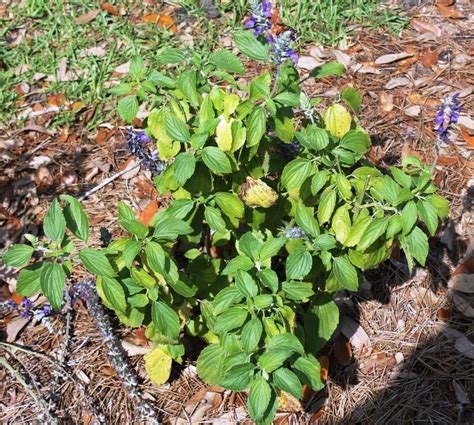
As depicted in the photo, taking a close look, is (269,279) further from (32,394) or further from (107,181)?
(107,181)

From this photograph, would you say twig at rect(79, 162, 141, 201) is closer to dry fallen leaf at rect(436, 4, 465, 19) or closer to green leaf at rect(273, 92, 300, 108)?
green leaf at rect(273, 92, 300, 108)

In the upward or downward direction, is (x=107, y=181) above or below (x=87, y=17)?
below

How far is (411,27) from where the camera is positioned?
12.7 ft

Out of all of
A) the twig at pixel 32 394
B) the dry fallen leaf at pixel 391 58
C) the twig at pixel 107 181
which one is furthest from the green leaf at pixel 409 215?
the dry fallen leaf at pixel 391 58

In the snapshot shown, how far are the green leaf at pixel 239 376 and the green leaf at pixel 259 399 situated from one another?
3 centimetres

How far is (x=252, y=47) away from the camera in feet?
6.48

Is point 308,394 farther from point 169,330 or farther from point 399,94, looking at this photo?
point 399,94

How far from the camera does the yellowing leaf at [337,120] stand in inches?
82.4

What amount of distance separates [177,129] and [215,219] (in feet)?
0.90

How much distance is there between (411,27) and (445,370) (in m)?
2.09

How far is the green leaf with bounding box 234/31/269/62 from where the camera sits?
1.97 m

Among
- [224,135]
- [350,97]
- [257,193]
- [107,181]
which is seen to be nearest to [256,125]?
[224,135]

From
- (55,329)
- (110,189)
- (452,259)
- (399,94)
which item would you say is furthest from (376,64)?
(55,329)

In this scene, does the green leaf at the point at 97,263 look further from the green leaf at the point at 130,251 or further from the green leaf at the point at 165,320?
the green leaf at the point at 165,320
